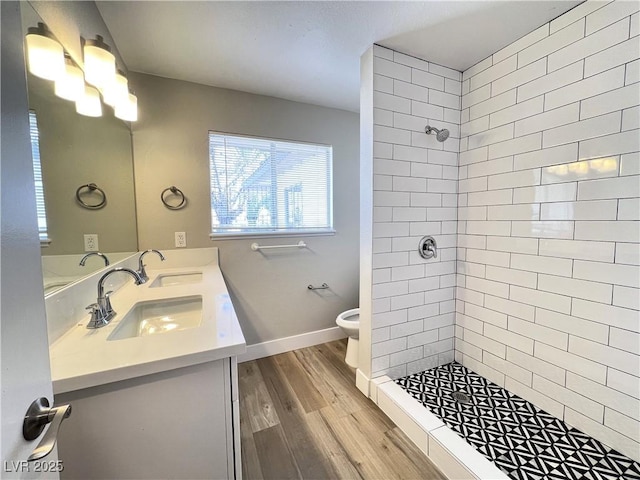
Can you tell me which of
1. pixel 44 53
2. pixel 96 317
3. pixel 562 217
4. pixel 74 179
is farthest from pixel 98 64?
pixel 562 217

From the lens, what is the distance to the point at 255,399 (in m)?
1.75

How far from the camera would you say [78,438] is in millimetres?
714

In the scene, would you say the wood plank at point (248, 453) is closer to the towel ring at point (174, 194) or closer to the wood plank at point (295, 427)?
the wood plank at point (295, 427)

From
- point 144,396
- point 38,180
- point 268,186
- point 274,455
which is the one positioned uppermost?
point 268,186

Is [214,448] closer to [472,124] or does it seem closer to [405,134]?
[405,134]

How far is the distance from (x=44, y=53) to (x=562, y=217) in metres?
2.31

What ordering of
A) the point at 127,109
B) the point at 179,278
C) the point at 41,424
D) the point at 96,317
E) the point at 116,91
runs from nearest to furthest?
the point at 41,424
the point at 96,317
the point at 116,91
the point at 127,109
the point at 179,278

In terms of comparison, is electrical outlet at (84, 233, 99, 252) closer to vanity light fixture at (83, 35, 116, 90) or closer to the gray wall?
the gray wall

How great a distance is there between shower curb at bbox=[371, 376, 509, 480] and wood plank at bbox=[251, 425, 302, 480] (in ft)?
2.03

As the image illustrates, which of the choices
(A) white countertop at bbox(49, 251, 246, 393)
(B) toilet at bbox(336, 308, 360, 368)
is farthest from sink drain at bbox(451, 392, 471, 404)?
(A) white countertop at bbox(49, 251, 246, 393)

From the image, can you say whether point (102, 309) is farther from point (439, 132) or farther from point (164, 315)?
point (439, 132)

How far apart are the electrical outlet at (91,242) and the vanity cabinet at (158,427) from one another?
772mm

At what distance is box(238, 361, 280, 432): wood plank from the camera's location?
1.56 metres

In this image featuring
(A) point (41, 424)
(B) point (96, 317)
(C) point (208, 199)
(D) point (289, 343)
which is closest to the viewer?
(A) point (41, 424)
